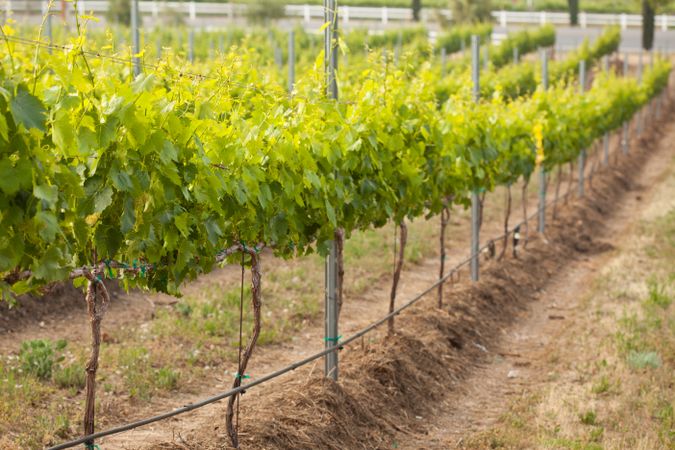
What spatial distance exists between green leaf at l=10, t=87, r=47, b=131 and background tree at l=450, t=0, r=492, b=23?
47.7 metres

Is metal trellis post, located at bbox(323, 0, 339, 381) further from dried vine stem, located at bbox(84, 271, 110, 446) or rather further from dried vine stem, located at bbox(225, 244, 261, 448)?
dried vine stem, located at bbox(84, 271, 110, 446)

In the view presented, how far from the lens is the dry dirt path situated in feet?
24.8

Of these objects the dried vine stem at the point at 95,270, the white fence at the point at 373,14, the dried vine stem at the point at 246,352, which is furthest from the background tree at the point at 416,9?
the dried vine stem at the point at 95,270

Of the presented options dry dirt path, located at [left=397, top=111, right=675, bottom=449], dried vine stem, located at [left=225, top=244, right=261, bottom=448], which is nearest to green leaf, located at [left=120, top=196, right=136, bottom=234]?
dried vine stem, located at [left=225, top=244, right=261, bottom=448]

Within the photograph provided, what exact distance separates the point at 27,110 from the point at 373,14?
52.0 meters

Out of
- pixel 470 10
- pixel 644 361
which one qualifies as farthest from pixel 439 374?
pixel 470 10

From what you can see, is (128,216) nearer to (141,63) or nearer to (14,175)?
(141,63)

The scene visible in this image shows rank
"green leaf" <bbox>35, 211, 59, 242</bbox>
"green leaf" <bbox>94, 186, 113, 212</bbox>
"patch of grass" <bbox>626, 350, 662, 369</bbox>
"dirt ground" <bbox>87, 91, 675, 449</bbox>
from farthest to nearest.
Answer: "patch of grass" <bbox>626, 350, 662, 369</bbox>, "dirt ground" <bbox>87, 91, 675, 449</bbox>, "green leaf" <bbox>94, 186, 113, 212</bbox>, "green leaf" <bbox>35, 211, 59, 242</bbox>

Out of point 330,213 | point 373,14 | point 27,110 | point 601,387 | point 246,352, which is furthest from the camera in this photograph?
point 373,14

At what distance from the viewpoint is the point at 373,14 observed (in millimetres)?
54562

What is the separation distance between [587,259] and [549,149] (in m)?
1.73

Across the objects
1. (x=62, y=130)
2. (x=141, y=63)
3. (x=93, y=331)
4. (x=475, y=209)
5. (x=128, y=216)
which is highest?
(x=141, y=63)

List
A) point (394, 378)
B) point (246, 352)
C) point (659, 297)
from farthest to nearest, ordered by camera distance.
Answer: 1. point (659, 297)
2. point (394, 378)
3. point (246, 352)

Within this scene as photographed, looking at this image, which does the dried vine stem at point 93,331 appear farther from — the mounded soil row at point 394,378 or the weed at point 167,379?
the weed at point 167,379
